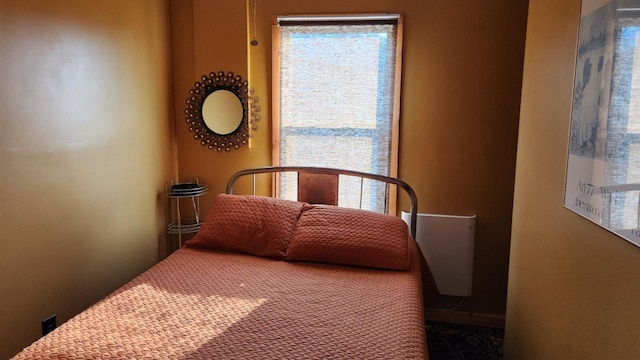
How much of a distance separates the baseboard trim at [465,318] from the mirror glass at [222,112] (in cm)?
184

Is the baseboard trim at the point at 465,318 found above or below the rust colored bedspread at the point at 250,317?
below

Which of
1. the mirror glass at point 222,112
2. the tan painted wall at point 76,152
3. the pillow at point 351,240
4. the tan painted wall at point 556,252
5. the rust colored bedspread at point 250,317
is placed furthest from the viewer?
the mirror glass at point 222,112

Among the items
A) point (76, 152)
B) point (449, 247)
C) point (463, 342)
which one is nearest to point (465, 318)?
point (463, 342)

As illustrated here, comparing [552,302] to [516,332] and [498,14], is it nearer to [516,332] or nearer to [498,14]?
[516,332]

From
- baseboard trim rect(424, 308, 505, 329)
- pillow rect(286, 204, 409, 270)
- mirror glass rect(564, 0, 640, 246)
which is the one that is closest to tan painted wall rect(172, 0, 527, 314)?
baseboard trim rect(424, 308, 505, 329)

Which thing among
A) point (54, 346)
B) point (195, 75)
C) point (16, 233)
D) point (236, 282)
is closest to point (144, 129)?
point (195, 75)

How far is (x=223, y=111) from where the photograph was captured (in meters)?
3.02

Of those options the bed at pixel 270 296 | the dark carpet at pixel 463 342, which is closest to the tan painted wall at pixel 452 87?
the dark carpet at pixel 463 342

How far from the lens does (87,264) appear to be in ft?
7.59

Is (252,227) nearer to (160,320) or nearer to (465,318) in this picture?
(160,320)

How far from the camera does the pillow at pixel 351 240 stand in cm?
227

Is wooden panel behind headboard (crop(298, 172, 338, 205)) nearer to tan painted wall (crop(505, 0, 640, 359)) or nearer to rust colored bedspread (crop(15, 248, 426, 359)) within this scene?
rust colored bedspread (crop(15, 248, 426, 359))

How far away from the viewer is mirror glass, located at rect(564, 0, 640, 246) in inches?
39.3

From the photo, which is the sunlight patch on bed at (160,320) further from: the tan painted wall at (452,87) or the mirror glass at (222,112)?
the tan painted wall at (452,87)
